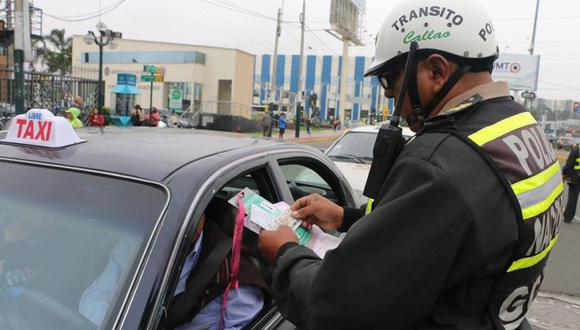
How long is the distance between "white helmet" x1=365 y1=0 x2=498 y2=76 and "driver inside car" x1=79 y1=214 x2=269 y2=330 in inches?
36.0

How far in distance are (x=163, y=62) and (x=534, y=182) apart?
41.7 meters

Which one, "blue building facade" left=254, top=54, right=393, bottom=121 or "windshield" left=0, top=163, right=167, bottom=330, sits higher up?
"blue building facade" left=254, top=54, right=393, bottom=121

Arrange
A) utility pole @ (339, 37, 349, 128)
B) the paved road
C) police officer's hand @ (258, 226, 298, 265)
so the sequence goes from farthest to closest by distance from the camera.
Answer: utility pole @ (339, 37, 349, 128), the paved road, police officer's hand @ (258, 226, 298, 265)

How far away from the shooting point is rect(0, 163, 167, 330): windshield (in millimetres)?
1500

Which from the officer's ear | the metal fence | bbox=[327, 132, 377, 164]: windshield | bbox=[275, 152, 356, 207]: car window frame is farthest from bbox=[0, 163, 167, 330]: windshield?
the metal fence

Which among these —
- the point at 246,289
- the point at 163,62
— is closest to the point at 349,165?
the point at 246,289

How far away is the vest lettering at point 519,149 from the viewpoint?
1270mm

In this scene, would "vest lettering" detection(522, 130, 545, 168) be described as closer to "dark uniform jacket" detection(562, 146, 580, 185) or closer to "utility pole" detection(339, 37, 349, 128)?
"dark uniform jacket" detection(562, 146, 580, 185)

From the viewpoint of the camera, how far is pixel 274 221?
1782 millimetres

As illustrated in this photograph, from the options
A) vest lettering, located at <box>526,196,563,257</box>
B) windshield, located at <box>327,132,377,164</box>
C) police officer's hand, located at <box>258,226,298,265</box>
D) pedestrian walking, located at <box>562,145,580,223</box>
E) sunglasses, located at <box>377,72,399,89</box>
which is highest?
sunglasses, located at <box>377,72,399,89</box>

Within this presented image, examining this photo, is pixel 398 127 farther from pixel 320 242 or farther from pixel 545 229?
pixel 320 242

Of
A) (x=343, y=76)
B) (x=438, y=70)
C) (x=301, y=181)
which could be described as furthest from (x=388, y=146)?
(x=343, y=76)

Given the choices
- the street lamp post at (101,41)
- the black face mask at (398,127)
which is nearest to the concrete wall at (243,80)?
the street lamp post at (101,41)

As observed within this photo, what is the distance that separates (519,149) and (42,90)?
14.8 meters
